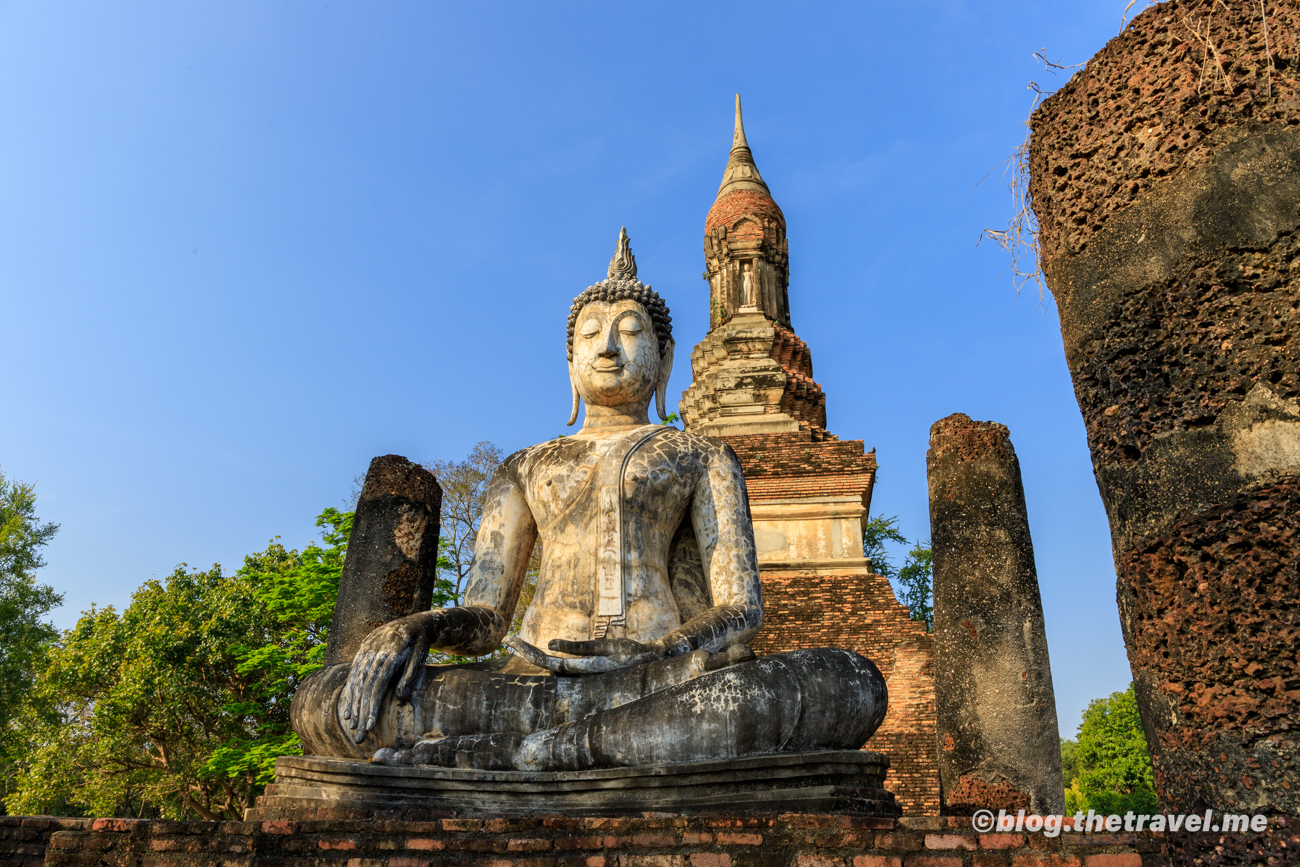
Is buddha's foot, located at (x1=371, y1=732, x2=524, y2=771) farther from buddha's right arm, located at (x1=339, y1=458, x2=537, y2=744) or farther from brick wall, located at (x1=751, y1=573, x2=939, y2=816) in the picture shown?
brick wall, located at (x1=751, y1=573, x2=939, y2=816)

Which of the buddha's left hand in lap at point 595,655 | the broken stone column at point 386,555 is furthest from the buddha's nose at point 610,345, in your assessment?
the broken stone column at point 386,555

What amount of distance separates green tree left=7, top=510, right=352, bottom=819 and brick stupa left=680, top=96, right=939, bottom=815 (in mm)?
7577

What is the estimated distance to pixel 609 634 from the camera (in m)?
5.21

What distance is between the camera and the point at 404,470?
9227mm

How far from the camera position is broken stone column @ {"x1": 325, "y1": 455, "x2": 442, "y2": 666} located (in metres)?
8.73

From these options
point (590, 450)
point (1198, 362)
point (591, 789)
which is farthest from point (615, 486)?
point (1198, 362)

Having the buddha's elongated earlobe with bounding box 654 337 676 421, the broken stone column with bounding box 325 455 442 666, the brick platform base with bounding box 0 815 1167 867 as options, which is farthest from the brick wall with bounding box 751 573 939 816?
the brick platform base with bounding box 0 815 1167 867

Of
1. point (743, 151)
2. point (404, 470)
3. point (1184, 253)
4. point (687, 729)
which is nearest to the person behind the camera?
point (1184, 253)

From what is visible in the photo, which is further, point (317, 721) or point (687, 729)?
point (317, 721)

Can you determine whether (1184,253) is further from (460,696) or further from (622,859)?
(460,696)

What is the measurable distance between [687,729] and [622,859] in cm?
100

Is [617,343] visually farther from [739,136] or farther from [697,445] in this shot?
[739,136]

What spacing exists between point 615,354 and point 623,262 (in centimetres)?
95

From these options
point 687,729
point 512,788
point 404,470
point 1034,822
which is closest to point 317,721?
point 512,788
